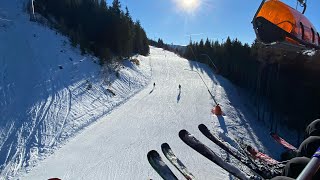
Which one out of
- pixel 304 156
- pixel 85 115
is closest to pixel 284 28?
pixel 304 156

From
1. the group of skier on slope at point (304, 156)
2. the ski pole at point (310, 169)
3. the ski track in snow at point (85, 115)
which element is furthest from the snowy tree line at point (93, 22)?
the ski pole at point (310, 169)

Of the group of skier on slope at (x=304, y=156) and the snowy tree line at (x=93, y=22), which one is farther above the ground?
the group of skier on slope at (x=304, y=156)

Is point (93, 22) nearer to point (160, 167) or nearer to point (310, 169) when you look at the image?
point (160, 167)

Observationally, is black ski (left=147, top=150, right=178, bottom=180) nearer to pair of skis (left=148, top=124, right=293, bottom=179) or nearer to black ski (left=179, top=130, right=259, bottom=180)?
pair of skis (left=148, top=124, right=293, bottom=179)

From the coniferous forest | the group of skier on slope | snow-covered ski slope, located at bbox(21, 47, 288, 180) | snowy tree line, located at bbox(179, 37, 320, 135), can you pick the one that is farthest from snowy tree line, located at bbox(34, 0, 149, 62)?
Answer: the group of skier on slope

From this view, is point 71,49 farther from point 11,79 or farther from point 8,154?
point 8,154

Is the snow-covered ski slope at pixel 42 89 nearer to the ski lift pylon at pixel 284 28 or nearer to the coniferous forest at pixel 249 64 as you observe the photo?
the coniferous forest at pixel 249 64
